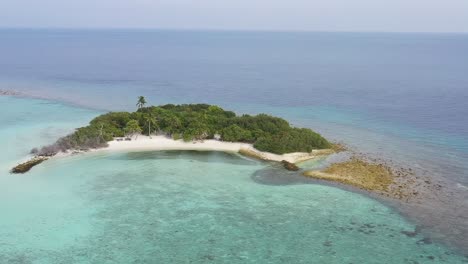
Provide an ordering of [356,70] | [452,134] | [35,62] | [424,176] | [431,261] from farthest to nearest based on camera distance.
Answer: [35,62]
[356,70]
[452,134]
[424,176]
[431,261]

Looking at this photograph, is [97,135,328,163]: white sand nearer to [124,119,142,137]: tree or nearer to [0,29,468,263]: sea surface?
[124,119,142,137]: tree

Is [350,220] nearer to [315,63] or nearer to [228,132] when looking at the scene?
[228,132]

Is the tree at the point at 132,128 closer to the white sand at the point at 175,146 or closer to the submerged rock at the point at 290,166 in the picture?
the white sand at the point at 175,146

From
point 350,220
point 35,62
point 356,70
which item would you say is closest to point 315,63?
point 356,70

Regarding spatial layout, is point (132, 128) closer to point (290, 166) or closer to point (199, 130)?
point (199, 130)

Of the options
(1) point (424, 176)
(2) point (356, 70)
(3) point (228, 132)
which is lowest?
(1) point (424, 176)

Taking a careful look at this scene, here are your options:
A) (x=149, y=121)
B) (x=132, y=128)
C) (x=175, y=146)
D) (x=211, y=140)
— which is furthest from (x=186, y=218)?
(x=149, y=121)

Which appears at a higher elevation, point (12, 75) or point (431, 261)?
point (12, 75)

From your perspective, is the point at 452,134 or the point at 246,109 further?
the point at 246,109

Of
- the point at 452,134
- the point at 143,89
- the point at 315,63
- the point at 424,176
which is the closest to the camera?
the point at 424,176
